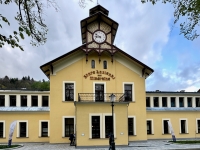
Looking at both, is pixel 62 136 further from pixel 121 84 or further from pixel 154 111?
pixel 154 111

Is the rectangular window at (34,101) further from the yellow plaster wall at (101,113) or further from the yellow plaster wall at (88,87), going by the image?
the yellow plaster wall at (101,113)

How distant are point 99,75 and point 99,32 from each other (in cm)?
415

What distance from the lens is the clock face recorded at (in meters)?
21.7

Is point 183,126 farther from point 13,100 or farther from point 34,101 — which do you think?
point 13,100

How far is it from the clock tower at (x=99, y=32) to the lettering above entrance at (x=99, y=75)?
1.79 meters

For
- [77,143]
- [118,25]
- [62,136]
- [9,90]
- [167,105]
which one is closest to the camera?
[77,143]

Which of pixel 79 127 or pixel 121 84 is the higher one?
pixel 121 84

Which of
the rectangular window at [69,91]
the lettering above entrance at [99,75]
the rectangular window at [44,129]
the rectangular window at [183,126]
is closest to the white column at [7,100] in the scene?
the rectangular window at [44,129]

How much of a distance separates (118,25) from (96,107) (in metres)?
8.30

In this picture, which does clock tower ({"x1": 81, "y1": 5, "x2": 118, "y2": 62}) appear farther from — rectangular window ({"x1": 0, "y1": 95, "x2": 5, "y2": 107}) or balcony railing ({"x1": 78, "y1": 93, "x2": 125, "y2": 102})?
rectangular window ({"x1": 0, "y1": 95, "x2": 5, "y2": 107})

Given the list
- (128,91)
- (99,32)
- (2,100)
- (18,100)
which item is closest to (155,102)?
(128,91)

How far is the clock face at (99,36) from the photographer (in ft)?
71.3

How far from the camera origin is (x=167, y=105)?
26828 millimetres

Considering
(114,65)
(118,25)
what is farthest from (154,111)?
(118,25)
